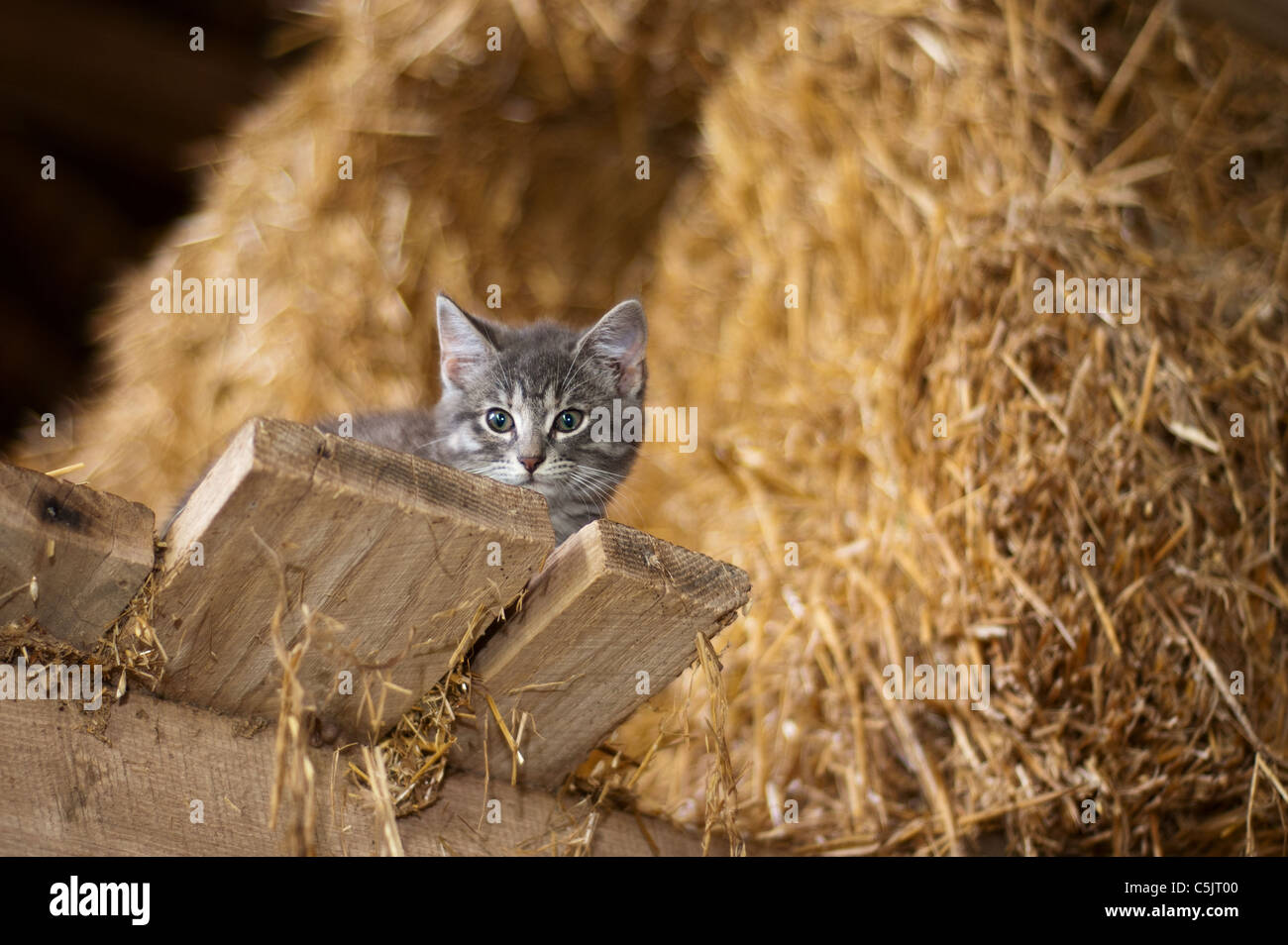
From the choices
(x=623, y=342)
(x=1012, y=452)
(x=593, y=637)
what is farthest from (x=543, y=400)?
(x=1012, y=452)

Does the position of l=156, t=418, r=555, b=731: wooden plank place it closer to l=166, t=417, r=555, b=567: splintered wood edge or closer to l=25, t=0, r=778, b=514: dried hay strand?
l=166, t=417, r=555, b=567: splintered wood edge

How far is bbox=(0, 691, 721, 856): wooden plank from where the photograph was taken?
1.53 m

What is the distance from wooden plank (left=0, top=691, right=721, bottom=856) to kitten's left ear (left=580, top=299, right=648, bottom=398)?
1068 mm

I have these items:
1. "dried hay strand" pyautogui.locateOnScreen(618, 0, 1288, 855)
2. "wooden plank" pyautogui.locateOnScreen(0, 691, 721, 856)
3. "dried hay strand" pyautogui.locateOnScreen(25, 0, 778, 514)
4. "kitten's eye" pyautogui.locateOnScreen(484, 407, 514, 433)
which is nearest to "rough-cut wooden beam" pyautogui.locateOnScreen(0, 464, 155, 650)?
"wooden plank" pyautogui.locateOnScreen(0, 691, 721, 856)

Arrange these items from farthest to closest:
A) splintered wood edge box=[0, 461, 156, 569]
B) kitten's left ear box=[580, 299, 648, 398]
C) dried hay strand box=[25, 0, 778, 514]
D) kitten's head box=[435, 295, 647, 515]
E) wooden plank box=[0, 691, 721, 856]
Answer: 1. dried hay strand box=[25, 0, 778, 514]
2. kitten's left ear box=[580, 299, 648, 398]
3. kitten's head box=[435, 295, 647, 515]
4. wooden plank box=[0, 691, 721, 856]
5. splintered wood edge box=[0, 461, 156, 569]

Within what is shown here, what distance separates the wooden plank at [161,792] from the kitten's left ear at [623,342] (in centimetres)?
107

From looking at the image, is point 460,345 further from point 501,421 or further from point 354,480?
point 354,480

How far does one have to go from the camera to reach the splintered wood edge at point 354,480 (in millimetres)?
1399

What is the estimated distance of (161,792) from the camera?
5.31ft

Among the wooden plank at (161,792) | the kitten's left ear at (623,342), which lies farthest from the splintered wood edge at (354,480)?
the kitten's left ear at (623,342)

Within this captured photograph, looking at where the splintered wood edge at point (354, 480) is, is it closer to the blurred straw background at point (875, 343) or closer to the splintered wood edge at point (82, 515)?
the splintered wood edge at point (82, 515)

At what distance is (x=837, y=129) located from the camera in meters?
3.33
